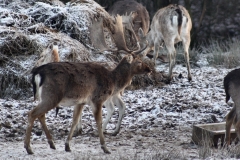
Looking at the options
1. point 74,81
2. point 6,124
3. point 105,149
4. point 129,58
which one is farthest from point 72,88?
point 6,124

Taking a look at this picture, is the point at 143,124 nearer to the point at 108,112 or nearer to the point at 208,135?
the point at 108,112

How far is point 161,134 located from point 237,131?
134 centimetres

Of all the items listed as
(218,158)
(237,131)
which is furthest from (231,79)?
(218,158)

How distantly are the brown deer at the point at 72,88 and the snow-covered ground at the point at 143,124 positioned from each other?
1.03 feet

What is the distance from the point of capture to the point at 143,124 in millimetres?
8906

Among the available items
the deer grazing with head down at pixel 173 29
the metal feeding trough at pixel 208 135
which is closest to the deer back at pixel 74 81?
the metal feeding trough at pixel 208 135

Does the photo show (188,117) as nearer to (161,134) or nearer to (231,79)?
(161,134)

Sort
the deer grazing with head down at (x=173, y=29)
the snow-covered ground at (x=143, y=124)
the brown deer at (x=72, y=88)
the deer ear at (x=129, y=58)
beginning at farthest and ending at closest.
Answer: the deer grazing with head down at (x=173, y=29)
the deer ear at (x=129, y=58)
the snow-covered ground at (x=143, y=124)
the brown deer at (x=72, y=88)

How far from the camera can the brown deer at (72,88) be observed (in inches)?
270

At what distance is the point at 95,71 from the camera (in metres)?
7.51

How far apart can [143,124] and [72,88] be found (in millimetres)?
2143

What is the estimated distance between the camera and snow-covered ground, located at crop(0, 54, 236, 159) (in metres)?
7.09

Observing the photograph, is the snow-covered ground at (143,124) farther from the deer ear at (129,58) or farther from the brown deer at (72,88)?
the deer ear at (129,58)

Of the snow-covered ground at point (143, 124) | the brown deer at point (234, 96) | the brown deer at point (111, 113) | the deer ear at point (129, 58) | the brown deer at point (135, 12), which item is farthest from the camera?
the brown deer at point (135, 12)
